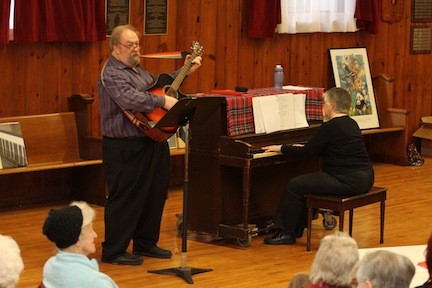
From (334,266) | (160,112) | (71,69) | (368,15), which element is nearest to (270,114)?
(160,112)

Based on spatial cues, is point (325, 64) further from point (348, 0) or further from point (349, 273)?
point (349, 273)

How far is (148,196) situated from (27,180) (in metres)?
1.93

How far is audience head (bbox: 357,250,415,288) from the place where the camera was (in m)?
3.57

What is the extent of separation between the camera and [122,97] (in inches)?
251

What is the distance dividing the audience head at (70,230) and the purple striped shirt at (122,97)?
2192 mm

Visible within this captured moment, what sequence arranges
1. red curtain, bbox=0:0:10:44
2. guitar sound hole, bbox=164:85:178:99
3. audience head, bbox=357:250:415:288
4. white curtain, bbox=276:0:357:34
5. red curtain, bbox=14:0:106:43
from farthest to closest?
white curtain, bbox=276:0:357:34
red curtain, bbox=14:0:106:43
red curtain, bbox=0:0:10:44
guitar sound hole, bbox=164:85:178:99
audience head, bbox=357:250:415:288

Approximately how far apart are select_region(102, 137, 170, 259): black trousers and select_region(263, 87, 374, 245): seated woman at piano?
907mm

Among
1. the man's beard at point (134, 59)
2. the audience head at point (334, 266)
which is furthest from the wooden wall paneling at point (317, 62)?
A: the audience head at point (334, 266)

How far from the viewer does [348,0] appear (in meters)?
10.3

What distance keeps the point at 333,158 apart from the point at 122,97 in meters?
1.63

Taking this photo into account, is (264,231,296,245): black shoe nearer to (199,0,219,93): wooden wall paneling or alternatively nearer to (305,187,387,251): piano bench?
(305,187,387,251): piano bench

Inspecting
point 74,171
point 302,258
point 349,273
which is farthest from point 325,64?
point 349,273

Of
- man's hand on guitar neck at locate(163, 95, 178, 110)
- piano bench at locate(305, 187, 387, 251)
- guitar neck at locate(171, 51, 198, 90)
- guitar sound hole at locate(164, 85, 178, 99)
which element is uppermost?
guitar neck at locate(171, 51, 198, 90)

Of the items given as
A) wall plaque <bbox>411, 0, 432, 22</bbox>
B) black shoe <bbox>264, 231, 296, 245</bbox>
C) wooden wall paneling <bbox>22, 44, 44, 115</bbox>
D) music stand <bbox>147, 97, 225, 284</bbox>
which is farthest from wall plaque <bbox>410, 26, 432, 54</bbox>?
music stand <bbox>147, 97, 225, 284</bbox>
